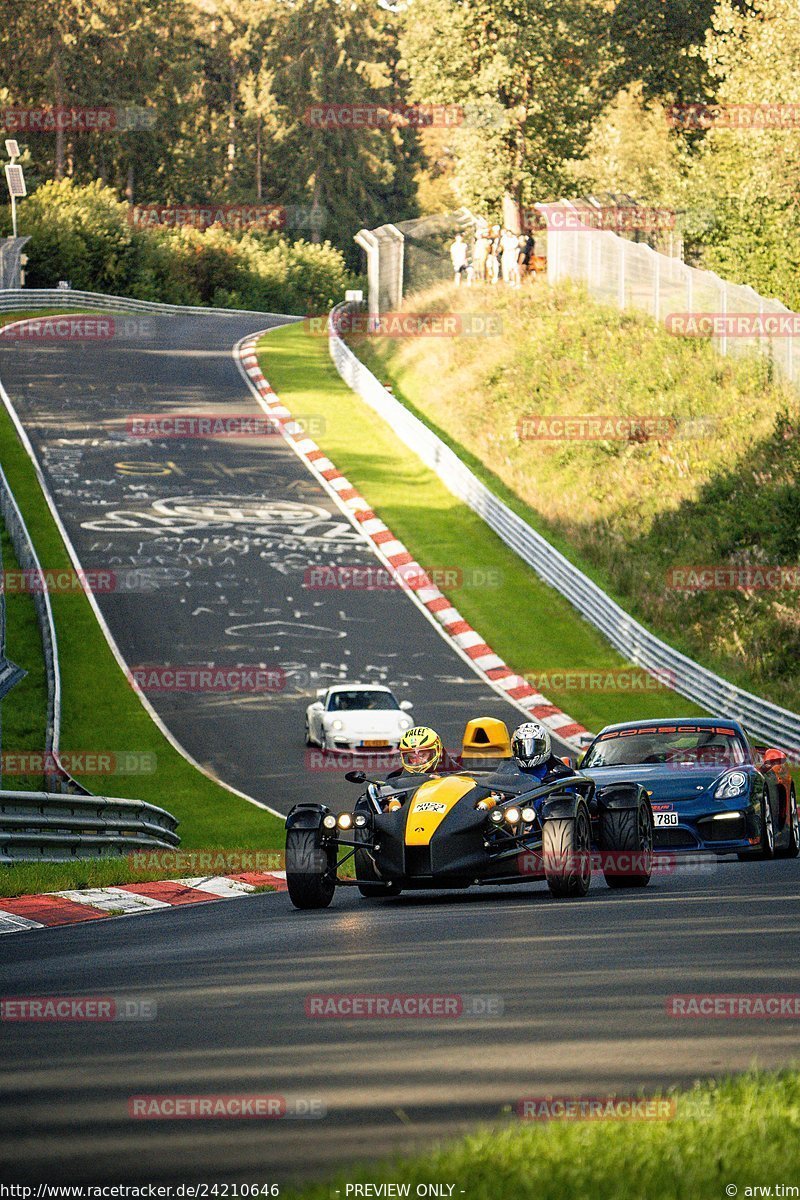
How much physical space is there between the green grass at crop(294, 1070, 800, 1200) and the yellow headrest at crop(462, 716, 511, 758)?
8.35 m

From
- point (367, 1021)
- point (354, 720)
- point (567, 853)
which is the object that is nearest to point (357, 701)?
point (354, 720)

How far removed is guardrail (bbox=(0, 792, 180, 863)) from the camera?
15141 mm

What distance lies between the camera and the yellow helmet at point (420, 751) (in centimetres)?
1291

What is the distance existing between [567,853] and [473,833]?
656 millimetres

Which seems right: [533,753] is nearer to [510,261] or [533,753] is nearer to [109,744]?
[109,744]

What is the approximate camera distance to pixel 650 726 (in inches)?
664

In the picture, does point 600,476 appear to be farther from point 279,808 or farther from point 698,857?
point 698,857

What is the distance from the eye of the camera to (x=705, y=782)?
50.7 feet

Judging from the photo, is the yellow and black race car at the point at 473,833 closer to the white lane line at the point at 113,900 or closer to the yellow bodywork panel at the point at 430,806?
the yellow bodywork panel at the point at 430,806

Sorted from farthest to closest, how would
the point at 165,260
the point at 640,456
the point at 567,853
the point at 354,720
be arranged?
the point at 165,260, the point at 640,456, the point at 354,720, the point at 567,853

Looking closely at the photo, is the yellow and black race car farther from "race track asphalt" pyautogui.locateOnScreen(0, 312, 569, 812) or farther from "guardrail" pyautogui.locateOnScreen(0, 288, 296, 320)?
"guardrail" pyautogui.locateOnScreen(0, 288, 296, 320)

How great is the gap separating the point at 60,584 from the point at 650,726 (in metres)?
19.3

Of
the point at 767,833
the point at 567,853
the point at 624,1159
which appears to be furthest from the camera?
the point at 767,833

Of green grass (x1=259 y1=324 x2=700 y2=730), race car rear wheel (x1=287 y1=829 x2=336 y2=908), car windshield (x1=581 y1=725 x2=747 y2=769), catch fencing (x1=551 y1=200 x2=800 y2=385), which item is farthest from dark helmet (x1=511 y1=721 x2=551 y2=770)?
catch fencing (x1=551 y1=200 x2=800 y2=385)
